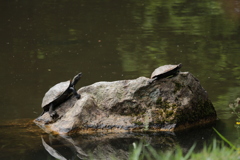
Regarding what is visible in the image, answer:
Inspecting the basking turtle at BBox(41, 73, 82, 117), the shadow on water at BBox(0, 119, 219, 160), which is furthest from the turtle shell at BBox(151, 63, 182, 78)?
the basking turtle at BBox(41, 73, 82, 117)

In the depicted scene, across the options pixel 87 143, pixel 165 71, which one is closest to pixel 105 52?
pixel 165 71

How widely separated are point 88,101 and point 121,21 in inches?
351

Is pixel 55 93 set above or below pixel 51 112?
above

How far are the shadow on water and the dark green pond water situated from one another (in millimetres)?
13

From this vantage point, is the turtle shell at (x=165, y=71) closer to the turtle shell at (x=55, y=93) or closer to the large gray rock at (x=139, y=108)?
the large gray rock at (x=139, y=108)

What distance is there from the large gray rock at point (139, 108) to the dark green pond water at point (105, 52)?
20cm

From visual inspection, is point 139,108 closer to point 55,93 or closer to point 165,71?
point 165,71

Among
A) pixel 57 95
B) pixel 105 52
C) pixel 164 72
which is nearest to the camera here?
pixel 164 72

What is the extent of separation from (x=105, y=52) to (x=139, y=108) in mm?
4931

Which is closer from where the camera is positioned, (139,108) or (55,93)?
(139,108)

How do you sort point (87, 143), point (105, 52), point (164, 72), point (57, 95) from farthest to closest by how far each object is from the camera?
point (105, 52)
point (57, 95)
point (164, 72)
point (87, 143)

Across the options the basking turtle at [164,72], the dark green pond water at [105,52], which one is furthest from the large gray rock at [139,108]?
the dark green pond water at [105,52]

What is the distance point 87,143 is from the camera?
555 centimetres

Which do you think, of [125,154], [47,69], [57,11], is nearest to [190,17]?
[57,11]
